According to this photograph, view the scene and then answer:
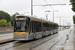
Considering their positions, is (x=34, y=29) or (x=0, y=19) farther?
(x=0, y=19)

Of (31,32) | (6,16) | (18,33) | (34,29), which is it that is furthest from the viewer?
(6,16)

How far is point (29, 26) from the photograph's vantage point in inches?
707

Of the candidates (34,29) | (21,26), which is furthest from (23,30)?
(34,29)

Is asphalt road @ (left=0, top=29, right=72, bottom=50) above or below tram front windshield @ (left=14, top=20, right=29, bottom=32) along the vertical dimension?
below

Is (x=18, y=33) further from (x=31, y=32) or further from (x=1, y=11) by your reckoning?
(x=1, y=11)

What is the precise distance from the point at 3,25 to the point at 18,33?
7434 cm

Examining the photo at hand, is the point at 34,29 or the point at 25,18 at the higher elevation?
the point at 25,18

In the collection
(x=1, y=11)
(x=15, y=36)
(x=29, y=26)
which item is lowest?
(x=15, y=36)

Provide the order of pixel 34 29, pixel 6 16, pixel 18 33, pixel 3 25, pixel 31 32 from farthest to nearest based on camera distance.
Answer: pixel 6 16 < pixel 3 25 < pixel 34 29 < pixel 31 32 < pixel 18 33

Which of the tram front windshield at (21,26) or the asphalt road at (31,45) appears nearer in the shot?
the asphalt road at (31,45)

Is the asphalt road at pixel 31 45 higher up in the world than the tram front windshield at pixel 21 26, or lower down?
lower down

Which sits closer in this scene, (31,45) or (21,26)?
(31,45)

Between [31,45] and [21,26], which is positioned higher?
[21,26]

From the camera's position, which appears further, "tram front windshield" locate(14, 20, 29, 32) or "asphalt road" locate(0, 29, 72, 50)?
"tram front windshield" locate(14, 20, 29, 32)
